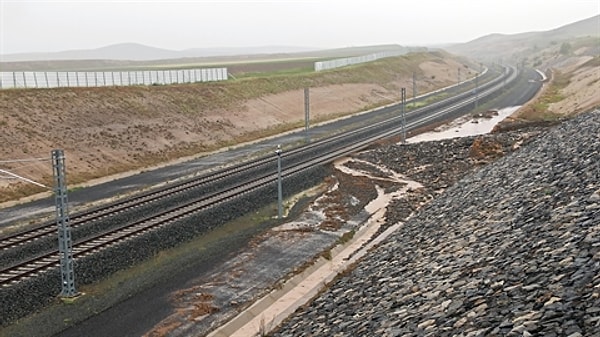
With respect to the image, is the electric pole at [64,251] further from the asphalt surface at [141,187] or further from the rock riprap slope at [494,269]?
the rock riprap slope at [494,269]

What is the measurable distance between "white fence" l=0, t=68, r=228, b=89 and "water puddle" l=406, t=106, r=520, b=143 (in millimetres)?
33906

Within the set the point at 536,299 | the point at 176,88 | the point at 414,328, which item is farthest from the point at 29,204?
the point at 176,88

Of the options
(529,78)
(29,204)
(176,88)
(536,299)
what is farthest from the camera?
(529,78)

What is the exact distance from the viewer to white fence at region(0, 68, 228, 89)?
5884 cm

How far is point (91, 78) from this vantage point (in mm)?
64750

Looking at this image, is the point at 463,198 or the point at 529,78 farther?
the point at 529,78

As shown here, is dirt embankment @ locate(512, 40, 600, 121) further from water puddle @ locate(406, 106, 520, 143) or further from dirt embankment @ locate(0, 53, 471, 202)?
dirt embankment @ locate(0, 53, 471, 202)

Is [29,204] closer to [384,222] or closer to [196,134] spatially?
[384,222]

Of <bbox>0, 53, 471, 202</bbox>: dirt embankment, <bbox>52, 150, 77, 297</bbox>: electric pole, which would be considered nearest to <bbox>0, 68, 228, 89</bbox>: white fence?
<bbox>0, 53, 471, 202</bbox>: dirt embankment

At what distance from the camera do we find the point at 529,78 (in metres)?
139

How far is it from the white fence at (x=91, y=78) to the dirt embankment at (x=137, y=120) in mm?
3821

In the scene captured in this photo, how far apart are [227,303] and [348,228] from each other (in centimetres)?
1125

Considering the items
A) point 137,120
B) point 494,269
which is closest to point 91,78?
point 137,120

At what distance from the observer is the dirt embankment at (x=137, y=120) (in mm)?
45688
